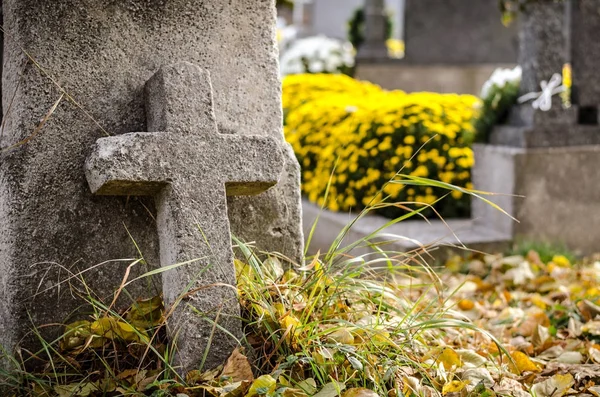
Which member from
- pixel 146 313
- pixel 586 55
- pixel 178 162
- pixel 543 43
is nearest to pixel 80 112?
pixel 178 162

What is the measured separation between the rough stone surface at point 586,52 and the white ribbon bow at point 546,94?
190mm

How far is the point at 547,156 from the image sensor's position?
4.64 metres

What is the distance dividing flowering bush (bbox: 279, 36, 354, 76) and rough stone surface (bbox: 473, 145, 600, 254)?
6.62 m

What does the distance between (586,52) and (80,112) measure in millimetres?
3788

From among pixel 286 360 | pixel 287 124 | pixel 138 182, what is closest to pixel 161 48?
pixel 138 182

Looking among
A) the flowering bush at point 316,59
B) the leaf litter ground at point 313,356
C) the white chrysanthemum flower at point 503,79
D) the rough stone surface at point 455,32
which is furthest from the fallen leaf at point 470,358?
the rough stone surface at point 455,32

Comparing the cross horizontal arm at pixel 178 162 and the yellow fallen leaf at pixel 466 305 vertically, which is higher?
the cross horizontal arm at pixel 178 162

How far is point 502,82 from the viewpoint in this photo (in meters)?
5.05

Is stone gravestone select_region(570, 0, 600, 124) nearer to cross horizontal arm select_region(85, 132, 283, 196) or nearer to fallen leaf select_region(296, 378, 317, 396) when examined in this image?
cross horizontal arm select_region(85, 132, 283, 196)

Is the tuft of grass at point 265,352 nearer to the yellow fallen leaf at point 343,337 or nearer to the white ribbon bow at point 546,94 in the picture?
the yellow fallen leaf at point 343,337

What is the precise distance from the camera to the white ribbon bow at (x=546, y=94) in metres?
4.71

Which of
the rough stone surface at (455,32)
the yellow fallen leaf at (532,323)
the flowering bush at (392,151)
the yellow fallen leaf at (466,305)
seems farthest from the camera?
the rough stone surface at (455,32)

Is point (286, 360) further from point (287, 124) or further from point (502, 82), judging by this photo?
point (287, 124)

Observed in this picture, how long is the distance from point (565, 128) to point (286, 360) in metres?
3.35
